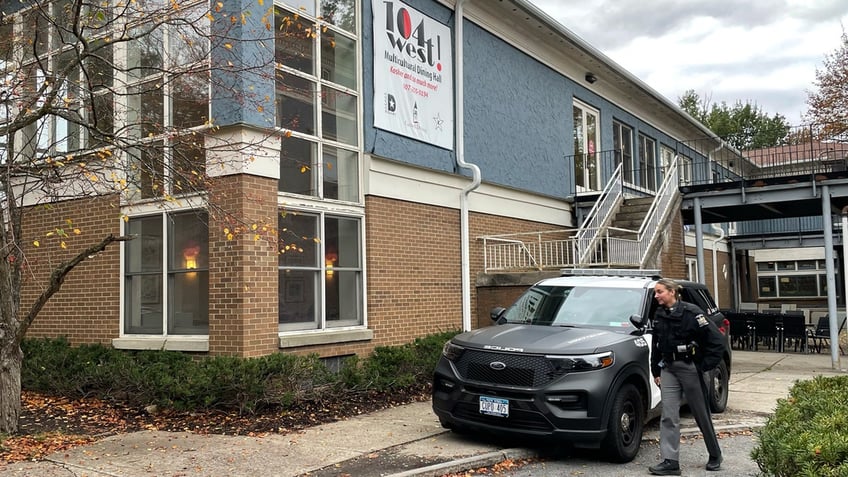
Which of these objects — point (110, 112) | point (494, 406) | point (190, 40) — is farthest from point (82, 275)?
point (494, 406)

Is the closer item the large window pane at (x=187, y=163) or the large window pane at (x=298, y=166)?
the large window pane at (x=187, y=163)

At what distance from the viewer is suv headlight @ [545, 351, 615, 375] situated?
6508 mm

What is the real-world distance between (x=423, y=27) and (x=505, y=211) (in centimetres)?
428

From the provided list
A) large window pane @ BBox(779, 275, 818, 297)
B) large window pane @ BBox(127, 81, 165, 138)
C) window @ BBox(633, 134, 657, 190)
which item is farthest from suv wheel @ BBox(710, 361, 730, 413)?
large window pane @ BBox(779, 275, 818, 297)

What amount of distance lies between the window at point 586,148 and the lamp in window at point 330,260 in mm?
8972

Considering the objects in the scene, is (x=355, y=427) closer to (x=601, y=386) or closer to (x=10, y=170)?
(x=601, y=386)

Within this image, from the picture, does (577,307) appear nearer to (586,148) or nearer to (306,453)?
(306,453)

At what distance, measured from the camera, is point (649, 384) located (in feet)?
23.6

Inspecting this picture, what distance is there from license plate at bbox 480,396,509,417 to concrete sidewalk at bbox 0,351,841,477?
0.37 metres

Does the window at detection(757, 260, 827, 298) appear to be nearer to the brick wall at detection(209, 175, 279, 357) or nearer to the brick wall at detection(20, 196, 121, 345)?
the brick wall at detection(209, 175, 279, 357)

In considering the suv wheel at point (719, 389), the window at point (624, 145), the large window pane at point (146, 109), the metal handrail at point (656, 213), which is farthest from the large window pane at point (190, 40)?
the window at point (624, 145)

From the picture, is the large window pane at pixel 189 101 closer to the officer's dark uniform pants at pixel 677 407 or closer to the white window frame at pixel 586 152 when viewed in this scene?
the officer's dark uniform pants at pixel 677 407

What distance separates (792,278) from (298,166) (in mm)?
31796

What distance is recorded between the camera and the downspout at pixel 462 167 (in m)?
13.2
